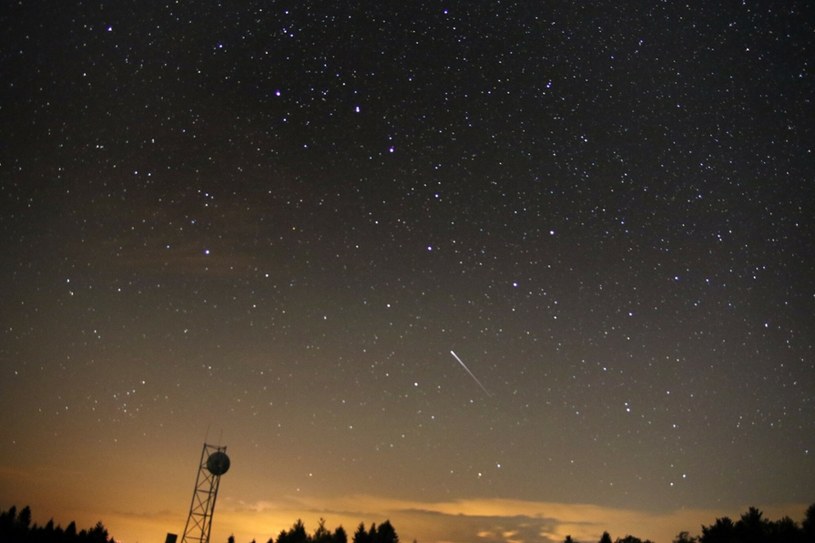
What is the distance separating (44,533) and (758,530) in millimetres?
35445

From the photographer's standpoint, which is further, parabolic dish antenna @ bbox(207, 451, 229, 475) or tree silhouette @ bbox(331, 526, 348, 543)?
tree silhouette @ bbox(331, 526, 348, 543)

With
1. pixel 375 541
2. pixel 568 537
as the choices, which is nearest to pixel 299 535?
pixel 375 541

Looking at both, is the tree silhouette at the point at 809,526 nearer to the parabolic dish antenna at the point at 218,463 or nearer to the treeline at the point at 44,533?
the parabolic dish antenna at the point at 218,463

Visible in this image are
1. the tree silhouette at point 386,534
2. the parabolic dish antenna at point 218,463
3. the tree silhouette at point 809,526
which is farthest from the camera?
the tree silhouette at point 386,534

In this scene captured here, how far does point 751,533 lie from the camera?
30.3m

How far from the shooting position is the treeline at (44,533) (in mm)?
35156

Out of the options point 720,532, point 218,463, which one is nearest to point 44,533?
point 218,463

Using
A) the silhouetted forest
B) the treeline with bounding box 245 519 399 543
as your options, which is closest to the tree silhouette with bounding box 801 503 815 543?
the silhouetted forest

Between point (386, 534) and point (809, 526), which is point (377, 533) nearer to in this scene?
point (386, 534)

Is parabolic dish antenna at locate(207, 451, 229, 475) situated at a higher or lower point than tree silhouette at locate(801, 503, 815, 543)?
higher

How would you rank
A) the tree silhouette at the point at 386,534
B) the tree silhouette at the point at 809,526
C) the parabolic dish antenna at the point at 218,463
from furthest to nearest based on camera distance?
the tree silhouette at the point at 386,534 < the parabolic dish antenna at the point at 218,463 < the tree silhouette at the point at 809,526

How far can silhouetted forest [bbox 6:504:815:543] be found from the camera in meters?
28.9

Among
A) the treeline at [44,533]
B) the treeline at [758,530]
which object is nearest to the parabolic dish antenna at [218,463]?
the treeline at [44,533]

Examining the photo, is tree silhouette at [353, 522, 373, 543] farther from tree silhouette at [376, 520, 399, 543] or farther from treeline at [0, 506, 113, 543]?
treeline at [0, 506, 113, 543]
